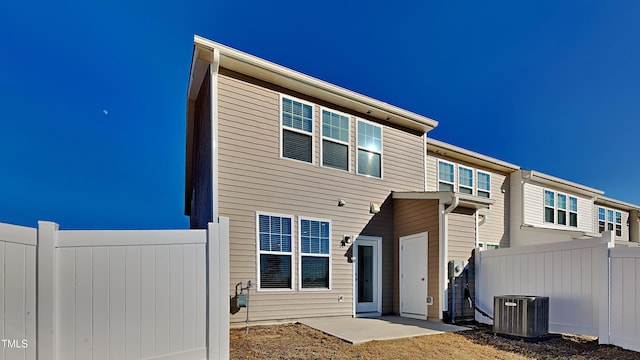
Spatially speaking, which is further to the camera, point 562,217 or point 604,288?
point 562,217

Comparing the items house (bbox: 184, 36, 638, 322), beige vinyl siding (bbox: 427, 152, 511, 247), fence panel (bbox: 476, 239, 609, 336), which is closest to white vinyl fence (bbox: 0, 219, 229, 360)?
house (bbox: 184, 36, 638, 322)

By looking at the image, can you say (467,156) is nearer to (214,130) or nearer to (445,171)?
(445,171)

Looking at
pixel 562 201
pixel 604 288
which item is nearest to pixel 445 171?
pixel 604 288

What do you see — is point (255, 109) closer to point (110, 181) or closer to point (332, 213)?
point (332, 213)

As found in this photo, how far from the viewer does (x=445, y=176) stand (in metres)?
11.2

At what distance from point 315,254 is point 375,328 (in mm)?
2029

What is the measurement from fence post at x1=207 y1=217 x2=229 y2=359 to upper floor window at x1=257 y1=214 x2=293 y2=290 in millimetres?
3205

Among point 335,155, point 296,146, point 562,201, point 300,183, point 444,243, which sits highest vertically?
point 296,146

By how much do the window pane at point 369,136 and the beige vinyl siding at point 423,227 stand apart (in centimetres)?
154

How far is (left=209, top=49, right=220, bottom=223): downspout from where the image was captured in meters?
6.38

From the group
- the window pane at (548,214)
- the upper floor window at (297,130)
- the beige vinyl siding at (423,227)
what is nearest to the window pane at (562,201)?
the window pane at (548,214)

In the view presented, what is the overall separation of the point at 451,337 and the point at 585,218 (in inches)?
521

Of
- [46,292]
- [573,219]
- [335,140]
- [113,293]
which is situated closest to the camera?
[46,292]

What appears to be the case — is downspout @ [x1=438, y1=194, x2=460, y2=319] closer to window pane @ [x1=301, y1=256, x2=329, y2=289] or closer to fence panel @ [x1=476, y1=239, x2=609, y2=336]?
fence panel @ [x1=476, y1=239, x2=609, y2=336]
